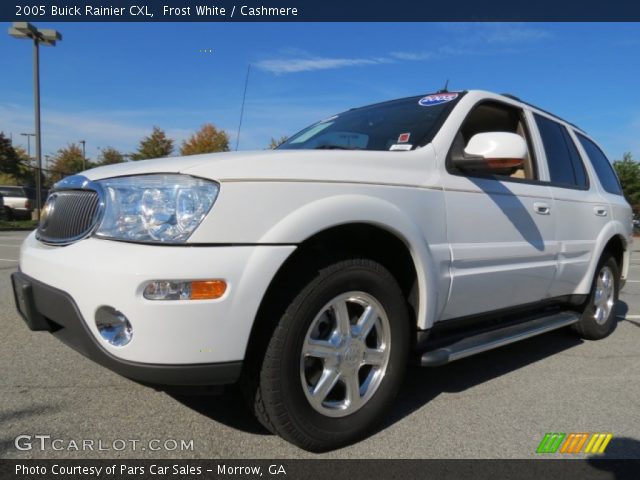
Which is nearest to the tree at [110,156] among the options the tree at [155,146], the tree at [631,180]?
the tree at [155,146]

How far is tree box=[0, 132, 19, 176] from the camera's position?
26219mm

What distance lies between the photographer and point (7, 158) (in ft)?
87.2

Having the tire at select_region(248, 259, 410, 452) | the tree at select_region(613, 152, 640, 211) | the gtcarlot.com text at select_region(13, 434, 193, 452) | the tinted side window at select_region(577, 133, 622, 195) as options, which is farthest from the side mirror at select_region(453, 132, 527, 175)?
the tree at select_region(613, 152, 640, 211)

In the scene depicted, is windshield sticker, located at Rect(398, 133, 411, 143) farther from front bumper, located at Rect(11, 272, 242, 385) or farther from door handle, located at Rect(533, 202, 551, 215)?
front bumper, located at Rect(11, 272, 242, 385)

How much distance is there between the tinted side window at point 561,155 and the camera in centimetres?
381

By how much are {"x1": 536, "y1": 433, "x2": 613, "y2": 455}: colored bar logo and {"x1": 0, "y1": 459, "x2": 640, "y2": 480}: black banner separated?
116 mm

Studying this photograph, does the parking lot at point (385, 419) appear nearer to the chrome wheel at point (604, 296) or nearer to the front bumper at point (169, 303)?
the front bumper at point (169, 303)

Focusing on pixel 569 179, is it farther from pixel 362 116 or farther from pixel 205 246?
pixel 205 246

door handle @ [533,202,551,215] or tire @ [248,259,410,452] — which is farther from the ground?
door handle @ [533,202,551,215]

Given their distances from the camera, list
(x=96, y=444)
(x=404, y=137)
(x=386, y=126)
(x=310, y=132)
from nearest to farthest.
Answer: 1. (x=96, y=444)
2. (x=404, y=137)
3. (x=386, y=126)
4. (x=310, y=132)

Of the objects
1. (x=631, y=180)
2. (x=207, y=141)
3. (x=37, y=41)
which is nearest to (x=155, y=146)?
(x=207, y=141)

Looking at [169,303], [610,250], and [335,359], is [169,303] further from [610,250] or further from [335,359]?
[610,250]

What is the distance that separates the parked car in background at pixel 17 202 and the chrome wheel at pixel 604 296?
2290 cm

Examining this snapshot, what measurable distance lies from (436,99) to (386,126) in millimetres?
383
